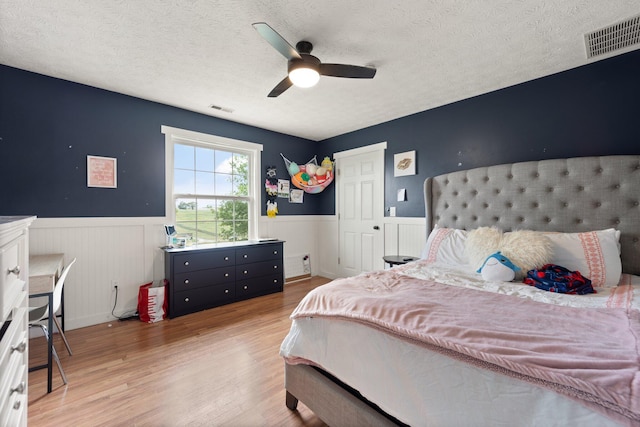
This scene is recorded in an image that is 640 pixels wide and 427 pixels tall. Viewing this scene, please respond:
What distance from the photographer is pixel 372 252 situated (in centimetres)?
407

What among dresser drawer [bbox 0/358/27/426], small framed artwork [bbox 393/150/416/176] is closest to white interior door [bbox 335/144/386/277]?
small framed artwork [bbox 393/150/416/176]

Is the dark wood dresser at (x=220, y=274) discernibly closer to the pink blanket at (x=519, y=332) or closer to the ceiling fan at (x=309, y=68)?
the pink blanket at (x=519, y=332)

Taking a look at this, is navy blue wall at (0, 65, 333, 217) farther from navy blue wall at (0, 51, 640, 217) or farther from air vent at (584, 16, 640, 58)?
air vent at (584, 16, 640, 58)

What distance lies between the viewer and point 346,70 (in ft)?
6.58

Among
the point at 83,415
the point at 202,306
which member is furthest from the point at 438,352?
the point at 202,306

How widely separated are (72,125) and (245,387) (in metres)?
2.98

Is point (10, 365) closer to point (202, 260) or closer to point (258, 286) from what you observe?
point (202, 260)

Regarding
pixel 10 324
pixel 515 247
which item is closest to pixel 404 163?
pixel 515 247

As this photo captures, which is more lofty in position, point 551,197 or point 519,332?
point 551,197

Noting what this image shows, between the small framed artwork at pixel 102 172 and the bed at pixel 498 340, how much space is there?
268 centimetres

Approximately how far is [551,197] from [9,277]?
11.3 feet

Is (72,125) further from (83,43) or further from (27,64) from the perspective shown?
(83,43)

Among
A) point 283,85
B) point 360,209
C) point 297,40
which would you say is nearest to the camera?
point 297,40

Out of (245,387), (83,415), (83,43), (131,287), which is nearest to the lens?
(83,415)
